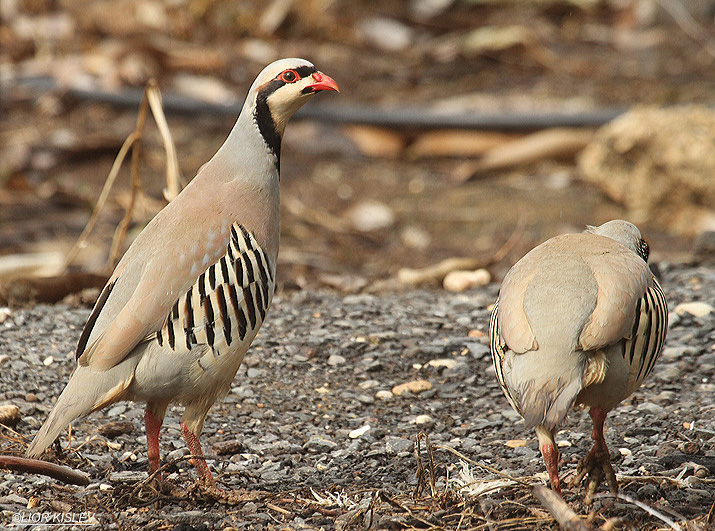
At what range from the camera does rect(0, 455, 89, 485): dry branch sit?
280cm

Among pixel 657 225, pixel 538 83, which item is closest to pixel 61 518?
pixel 657 225

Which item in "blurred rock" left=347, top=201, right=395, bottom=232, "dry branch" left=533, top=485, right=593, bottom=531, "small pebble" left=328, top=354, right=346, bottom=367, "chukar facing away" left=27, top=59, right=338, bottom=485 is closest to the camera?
"dry branch" left=533, top=485, right=593, bottom=531

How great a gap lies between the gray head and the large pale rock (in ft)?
15.5

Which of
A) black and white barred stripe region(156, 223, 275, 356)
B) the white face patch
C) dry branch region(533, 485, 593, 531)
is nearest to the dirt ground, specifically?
dry branch region(533, 485, 593, 531)

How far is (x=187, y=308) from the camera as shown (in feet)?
10.2

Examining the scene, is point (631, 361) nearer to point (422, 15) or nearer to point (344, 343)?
point (344, 343)

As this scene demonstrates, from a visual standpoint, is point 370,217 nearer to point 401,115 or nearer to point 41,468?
point 401,115

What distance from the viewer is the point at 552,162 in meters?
9.29

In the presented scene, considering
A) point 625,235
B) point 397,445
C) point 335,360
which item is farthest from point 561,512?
point 335,360

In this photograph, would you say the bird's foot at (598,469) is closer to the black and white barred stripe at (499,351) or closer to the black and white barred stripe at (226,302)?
the black and white barred stripe at (499,351)

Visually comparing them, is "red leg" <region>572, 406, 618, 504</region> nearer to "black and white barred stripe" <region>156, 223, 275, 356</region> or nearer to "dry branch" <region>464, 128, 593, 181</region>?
"black and white barred stripe" <region>156, 223, 275, 356</region>

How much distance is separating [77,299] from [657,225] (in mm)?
5154

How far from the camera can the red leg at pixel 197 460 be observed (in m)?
3.09

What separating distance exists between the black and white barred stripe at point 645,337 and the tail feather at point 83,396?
1.61 m
